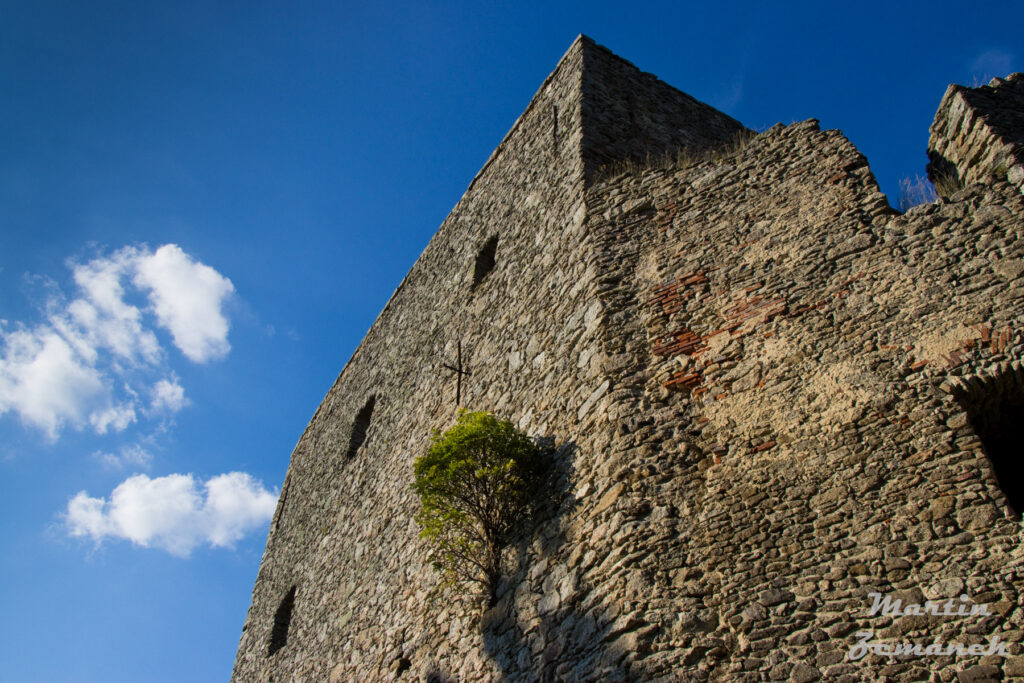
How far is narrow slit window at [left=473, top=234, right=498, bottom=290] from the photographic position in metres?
8.22

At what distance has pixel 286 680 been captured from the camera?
27.5 feet

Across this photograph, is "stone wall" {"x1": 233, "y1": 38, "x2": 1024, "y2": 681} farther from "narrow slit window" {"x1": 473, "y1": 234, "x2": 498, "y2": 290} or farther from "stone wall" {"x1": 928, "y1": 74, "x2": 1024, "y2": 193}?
"narrow slit window" {"x1": 473, "y1": 234, "x2": 498, "y2": 290}

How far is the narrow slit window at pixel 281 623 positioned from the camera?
371 inches

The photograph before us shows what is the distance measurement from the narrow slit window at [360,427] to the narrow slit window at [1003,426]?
7.67 m

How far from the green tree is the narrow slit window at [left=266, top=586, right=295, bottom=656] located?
519 centimetres

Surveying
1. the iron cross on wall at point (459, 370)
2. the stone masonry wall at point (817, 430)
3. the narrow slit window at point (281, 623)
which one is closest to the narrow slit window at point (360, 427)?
the narrow slit window at point (281, 623)

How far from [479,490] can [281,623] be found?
5966 mm

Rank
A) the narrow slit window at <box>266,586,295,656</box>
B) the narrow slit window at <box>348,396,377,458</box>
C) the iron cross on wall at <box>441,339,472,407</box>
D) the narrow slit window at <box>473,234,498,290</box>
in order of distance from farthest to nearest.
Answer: the narrow slit window at <box>348,396,377,458</box>, the narrow slit window at <box>266,586,295,656</box>, the narrow slit window at <box>473,234,498,290</box>, the iron cross on wall at <box>441,339,472,407</box>

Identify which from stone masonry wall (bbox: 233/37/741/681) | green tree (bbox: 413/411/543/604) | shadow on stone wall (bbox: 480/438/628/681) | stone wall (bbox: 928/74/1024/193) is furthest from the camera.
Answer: stone masonry wall (bbox: 233/37/741/681)

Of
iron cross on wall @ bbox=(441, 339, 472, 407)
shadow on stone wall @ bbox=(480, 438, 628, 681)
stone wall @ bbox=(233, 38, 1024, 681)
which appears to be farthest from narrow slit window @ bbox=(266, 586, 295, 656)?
shadow on stone wall @ bbox=(480, 438, 628, 681)

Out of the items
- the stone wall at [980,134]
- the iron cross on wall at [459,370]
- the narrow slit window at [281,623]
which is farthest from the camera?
the narrow slit window at [281,623]

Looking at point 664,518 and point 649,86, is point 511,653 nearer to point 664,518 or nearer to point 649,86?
point 664,518

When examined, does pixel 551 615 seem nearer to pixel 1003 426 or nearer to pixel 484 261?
pixel 1003 426

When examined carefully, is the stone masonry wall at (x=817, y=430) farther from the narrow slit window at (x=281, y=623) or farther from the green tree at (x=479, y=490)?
the narrow slit window at (x=281, y=623)
